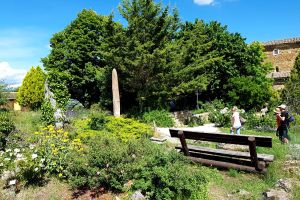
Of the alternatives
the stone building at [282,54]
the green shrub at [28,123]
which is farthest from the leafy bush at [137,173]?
the stone building at [282,54]

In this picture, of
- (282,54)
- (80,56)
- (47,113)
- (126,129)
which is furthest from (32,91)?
(282,54)

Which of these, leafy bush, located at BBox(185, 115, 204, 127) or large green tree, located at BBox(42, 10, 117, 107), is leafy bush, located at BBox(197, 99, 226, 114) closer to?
leafy bush, located at BBox(185, 115, 204, 127)

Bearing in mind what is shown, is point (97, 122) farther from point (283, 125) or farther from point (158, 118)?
point (283, 125)

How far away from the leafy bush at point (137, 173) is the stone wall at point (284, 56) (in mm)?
33131

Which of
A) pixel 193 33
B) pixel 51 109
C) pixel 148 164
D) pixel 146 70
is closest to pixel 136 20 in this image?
pixel 146 70

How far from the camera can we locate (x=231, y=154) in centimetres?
706

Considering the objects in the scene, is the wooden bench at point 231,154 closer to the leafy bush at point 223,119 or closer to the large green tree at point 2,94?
the leafy bush at point 223,119

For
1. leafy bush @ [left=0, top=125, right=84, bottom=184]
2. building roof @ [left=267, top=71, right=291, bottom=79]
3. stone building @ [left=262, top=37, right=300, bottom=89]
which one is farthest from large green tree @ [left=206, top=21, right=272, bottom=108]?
leafy bush @ [left=0, top=125, right=84, bottom=184]

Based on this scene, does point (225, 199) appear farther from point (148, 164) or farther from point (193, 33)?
point (193, 33)

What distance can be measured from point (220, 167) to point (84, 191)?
3.35 metres

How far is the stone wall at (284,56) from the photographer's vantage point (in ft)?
113

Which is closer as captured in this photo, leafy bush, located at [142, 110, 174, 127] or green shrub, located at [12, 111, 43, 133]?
green shrub, located at [12, 111, 43, 133]

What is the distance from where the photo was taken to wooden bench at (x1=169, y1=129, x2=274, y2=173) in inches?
250

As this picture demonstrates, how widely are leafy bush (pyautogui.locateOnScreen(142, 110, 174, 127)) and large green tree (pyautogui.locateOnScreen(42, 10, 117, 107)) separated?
7.74m
